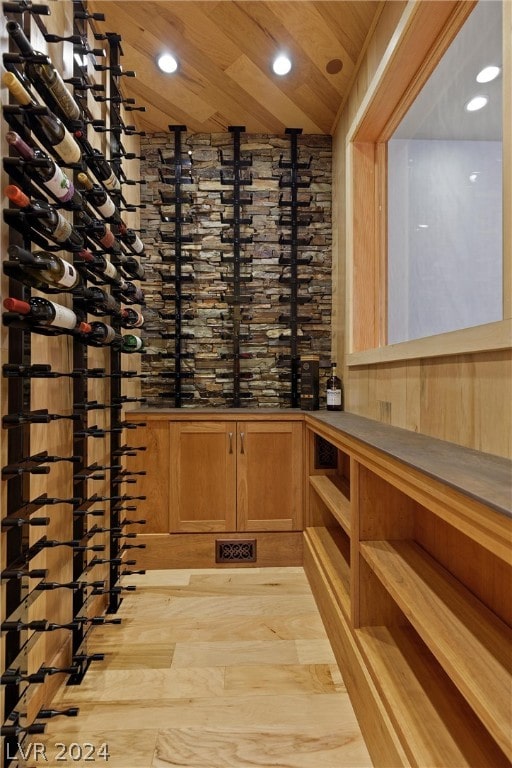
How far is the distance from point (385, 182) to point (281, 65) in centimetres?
90

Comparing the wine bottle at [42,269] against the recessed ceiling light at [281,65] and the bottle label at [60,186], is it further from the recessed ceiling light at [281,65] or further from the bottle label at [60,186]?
the recessed ceiling light at [281,65]

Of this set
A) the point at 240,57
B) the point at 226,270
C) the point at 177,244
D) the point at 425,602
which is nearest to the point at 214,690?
the point at 425,602

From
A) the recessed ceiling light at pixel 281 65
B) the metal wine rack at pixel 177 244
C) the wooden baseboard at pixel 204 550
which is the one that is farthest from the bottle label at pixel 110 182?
the wooden baseboard at pixel 204 550

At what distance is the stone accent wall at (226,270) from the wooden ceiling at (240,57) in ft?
0.61

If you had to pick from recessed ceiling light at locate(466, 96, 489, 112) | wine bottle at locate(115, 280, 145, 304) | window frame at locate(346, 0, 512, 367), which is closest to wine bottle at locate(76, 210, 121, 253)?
wine bottle at locate(115, 280, 145, 304)

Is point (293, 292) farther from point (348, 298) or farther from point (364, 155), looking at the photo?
point (364, 155)

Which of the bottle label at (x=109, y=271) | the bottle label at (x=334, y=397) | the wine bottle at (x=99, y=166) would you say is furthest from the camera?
the bottle label at (x=334, y=397)

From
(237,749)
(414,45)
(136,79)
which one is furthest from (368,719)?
(136,79)

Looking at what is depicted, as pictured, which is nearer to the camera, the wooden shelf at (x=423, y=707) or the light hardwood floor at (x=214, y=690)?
the wooden shelf at (x=423, y=707)

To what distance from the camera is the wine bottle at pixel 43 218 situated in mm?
1157

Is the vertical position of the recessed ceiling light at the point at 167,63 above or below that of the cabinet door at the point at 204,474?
above

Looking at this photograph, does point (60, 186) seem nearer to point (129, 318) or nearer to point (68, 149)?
point (68, 149)

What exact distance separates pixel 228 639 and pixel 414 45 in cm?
266

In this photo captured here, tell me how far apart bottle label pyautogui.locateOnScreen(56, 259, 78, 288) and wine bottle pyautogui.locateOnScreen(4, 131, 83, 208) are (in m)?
0.21
